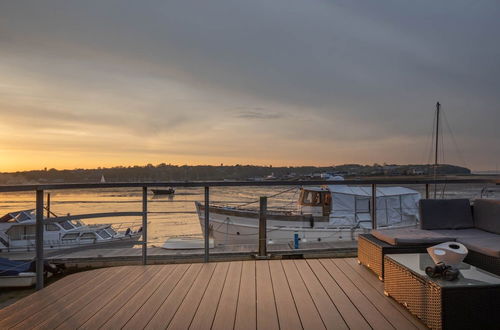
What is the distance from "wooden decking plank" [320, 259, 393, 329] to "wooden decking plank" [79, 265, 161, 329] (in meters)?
1.70

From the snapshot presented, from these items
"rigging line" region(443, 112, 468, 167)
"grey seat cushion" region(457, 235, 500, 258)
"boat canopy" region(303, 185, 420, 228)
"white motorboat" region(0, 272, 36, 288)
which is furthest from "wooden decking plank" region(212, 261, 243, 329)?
→ "rigging line" region(443, 112, 468, 167)

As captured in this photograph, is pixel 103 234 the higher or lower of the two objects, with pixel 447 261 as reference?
lower

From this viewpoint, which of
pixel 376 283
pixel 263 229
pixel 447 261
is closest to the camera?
pixel 447 261

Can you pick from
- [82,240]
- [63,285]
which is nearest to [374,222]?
[63,285]

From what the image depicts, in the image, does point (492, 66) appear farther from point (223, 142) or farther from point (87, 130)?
point (87, 130)

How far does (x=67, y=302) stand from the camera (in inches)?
99.0

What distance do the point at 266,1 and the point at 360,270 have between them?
16.1 ft

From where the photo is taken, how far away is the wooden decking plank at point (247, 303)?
209 centimetres

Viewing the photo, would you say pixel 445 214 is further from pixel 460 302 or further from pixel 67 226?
pixel 67 226

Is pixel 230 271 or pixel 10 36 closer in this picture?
pixel 230 271

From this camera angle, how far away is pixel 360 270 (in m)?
3.29

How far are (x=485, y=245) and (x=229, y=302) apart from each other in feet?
6.93

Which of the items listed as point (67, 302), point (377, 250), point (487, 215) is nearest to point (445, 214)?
point (487, 215)

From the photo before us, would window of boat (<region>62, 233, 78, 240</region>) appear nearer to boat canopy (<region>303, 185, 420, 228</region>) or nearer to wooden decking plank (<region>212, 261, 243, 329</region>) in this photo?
boat canopy (<region>303, 185, 420, 228</region>)
